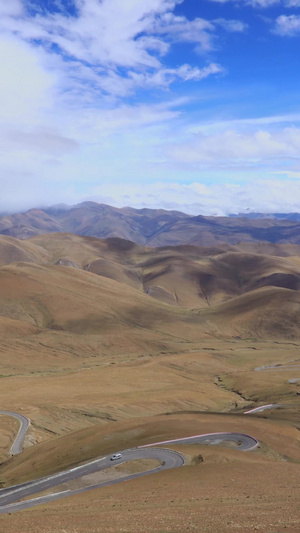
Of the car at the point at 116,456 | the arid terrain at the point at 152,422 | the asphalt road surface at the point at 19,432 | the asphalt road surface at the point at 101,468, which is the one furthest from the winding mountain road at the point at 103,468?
the asphalt road surface at the point at 19,432

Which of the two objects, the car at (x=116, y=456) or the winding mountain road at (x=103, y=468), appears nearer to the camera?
the winding mountain road at (x=103, y=468)

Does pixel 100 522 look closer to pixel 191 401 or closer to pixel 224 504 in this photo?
pixel 224 504

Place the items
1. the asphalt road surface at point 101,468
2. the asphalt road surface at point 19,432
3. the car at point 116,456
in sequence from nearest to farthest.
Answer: the asphalt road surface at point 101,468
the car at point 116,456
the asphalt road surface at point 19,432

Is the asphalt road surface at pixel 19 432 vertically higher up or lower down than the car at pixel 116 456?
lower down

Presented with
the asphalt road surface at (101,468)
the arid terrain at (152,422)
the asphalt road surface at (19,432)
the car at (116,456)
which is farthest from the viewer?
the asphalt road surface at (19,432)

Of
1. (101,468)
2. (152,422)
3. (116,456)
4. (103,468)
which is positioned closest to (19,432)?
(152,422)

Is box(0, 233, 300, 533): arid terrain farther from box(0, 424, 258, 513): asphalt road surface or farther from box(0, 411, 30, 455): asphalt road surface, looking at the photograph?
box(0, 424, 258, 513): asphalt road surface

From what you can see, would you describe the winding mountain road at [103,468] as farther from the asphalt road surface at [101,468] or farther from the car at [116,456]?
the car at [116,456]

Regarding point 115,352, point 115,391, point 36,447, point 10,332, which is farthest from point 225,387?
point 10,332
